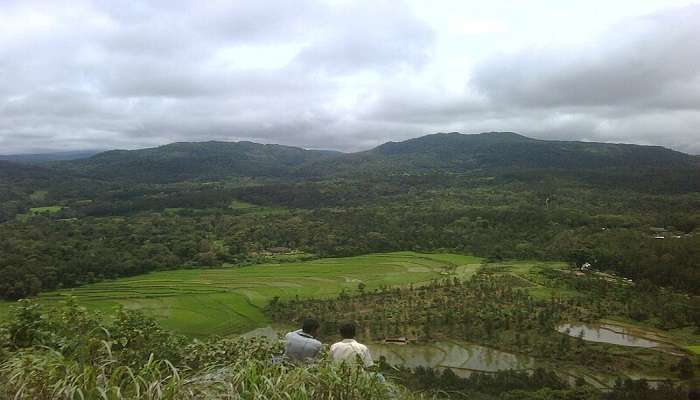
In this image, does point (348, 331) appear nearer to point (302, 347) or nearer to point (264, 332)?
point (302, 347)

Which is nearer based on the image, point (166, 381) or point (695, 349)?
point (166, 381)

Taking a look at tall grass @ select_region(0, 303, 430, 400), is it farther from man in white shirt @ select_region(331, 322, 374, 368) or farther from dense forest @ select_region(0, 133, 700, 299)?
dense forest @ select_region(0, 133, 700, 299)

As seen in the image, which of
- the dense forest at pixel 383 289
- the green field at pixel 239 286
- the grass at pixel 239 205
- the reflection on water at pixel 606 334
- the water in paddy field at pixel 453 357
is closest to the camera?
the dense forest at pixel 383 289

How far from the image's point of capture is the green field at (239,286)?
42.2 m

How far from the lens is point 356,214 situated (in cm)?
10319

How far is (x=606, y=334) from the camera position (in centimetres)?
3978

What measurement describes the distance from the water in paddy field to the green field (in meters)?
13.4

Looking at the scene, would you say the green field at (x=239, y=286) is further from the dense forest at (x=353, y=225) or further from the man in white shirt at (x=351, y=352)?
the man in white shirt at (x=351, y=352)

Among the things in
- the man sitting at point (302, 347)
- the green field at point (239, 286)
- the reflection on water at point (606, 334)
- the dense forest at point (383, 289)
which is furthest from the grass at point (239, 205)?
the man sitting at point (302, 347)

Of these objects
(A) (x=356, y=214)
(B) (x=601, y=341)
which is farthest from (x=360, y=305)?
(A) (x=356, y=214)

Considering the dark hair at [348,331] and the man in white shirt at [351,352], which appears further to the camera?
the dark hair at [348,331]

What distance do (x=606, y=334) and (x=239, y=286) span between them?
37712 millimetres

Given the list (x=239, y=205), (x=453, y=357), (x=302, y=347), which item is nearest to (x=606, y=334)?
(x=453, y=357)

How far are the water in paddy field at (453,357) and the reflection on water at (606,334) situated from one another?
304 inches
